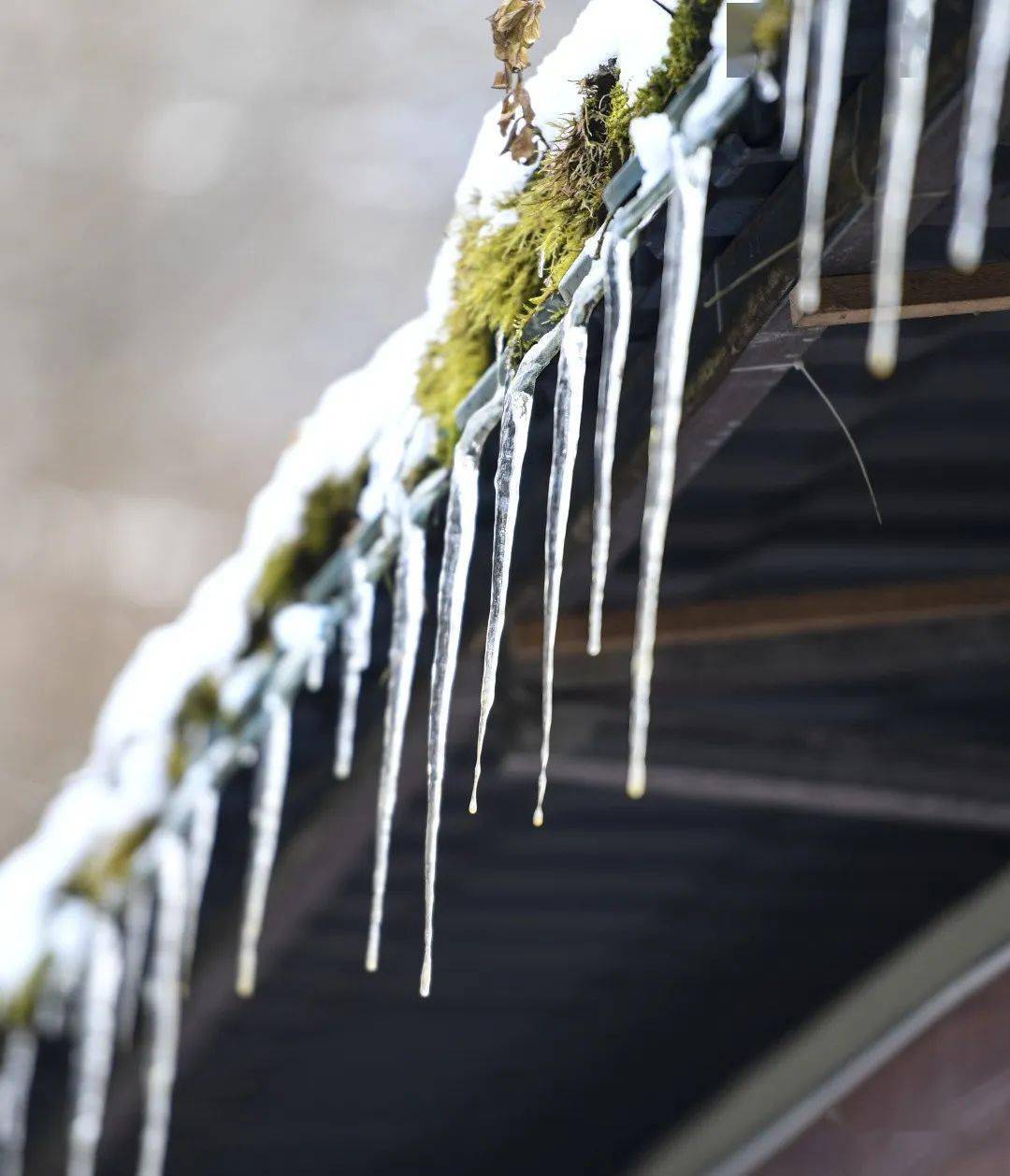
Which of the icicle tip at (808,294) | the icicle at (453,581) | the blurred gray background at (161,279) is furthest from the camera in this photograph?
the blurred gray background at (161,279)

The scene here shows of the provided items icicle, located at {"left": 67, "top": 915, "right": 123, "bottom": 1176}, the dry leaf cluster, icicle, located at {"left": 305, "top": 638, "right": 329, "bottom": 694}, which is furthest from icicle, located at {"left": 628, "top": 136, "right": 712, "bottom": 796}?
icicle, located at {"left": 67, "top": 915, "right": 123, "bottom": 1176}

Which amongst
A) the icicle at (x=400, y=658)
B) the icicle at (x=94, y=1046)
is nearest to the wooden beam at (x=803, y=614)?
the icicle at (x=400, y=658)

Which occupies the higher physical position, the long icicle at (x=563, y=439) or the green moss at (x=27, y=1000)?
the long icicle at (x=563, y=439)

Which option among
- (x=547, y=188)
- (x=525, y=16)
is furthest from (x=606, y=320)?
(x=525, y=16)

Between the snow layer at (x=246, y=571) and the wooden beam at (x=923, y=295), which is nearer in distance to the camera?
the wooden beam at (x=923, y=295)

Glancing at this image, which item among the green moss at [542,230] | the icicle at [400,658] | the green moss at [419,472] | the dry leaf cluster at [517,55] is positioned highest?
the dry leaf cluster at [517,55]

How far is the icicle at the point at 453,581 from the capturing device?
7.77 ft

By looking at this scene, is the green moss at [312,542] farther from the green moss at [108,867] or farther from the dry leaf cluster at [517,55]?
the dry leaf cluster at [517,55]

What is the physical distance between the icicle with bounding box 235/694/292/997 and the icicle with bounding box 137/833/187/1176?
0.53 ft

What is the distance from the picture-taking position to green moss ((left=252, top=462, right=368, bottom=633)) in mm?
3082

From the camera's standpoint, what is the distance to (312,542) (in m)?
3.15

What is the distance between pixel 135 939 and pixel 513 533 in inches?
61.0

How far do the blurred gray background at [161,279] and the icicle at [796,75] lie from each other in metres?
13.4

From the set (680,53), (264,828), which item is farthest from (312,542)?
(680,53)
